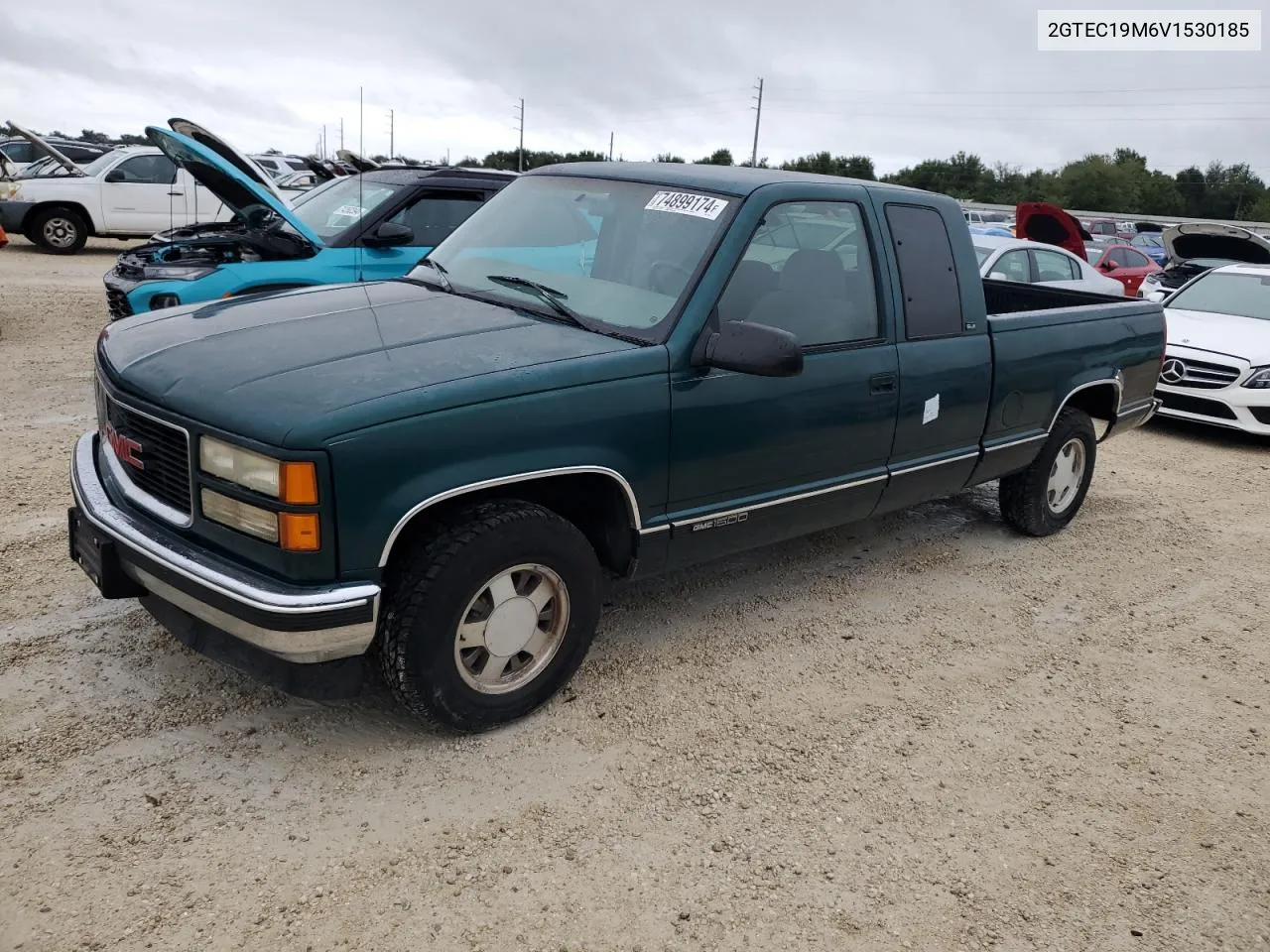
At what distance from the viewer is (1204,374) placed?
8.97m

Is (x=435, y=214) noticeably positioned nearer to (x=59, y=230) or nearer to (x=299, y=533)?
(x=299, y=533)

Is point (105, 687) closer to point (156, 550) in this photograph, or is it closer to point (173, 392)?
point (156, 550)

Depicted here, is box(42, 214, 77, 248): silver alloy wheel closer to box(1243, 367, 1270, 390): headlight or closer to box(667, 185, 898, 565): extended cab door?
box(667, 185, 898, 565): extended cab door

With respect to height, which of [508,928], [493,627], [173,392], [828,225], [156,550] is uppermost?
[828,225]

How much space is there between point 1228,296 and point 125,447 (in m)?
10.3

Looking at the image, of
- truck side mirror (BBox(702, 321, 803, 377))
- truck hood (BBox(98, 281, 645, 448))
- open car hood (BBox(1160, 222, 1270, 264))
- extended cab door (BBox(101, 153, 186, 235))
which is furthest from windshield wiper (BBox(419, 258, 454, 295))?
extended cab door (BBox(101, 153, 186, 235))

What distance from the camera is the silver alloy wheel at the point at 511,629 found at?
10.8 feet

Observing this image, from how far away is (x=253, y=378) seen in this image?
308 centimetres

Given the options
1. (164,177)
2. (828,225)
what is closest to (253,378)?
(828,225)

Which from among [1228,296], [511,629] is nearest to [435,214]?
[511,629]

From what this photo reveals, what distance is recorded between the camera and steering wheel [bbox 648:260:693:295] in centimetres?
374

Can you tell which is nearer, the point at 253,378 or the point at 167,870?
the point at 167,870

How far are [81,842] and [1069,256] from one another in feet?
36.7

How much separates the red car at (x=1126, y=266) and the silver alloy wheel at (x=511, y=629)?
14.1 m
